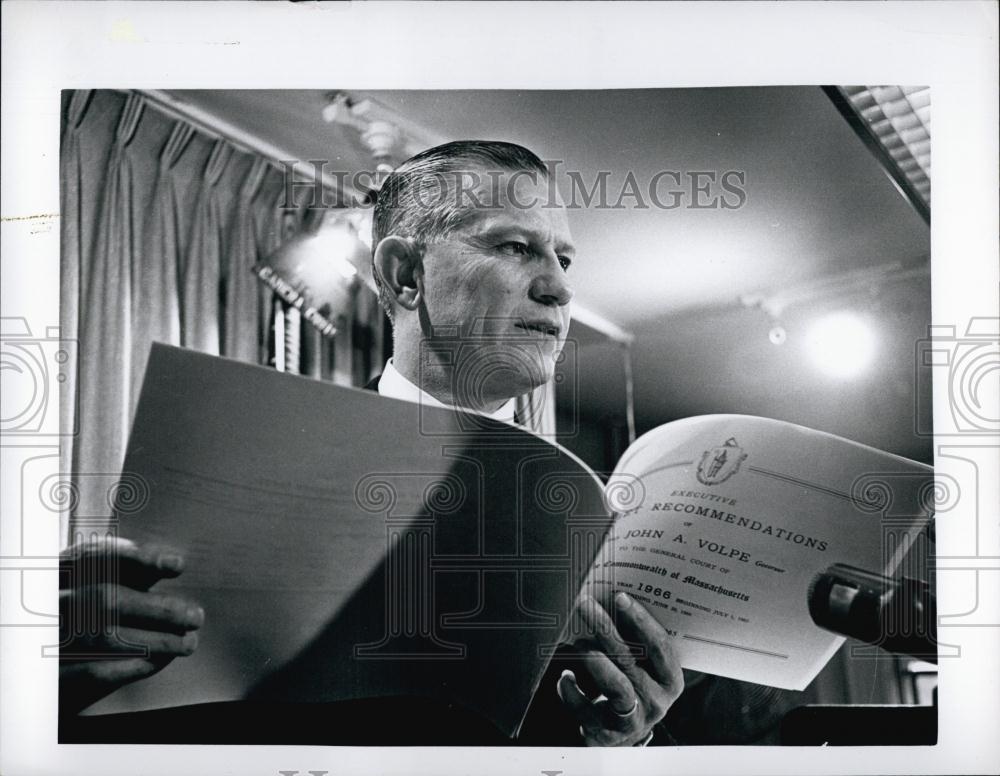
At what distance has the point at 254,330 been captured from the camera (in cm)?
107

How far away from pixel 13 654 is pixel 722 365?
911 millimetres

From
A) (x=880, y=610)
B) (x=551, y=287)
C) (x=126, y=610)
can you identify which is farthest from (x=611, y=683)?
(x=126, y=610)

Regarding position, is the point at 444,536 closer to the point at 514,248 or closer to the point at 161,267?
the point at 514,248

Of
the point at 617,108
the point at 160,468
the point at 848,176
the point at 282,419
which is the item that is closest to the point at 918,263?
the point at 848,176

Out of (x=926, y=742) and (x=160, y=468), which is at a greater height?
(x=160, y=468)

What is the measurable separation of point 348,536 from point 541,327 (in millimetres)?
334

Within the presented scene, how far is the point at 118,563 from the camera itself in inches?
41.7

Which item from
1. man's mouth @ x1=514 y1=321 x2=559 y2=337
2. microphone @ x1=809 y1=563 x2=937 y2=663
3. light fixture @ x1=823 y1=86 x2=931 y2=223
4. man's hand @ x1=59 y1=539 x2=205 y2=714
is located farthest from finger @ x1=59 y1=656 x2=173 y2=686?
light fixture @ x1=823 y1=86 x2=931 y2=223

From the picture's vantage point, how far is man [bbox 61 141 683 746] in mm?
1056

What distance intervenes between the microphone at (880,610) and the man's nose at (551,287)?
0.45 metres

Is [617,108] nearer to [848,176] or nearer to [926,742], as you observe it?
[848,176]

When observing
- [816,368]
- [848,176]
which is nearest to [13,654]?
[816,368]

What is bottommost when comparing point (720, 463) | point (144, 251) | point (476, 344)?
point (720, 463)

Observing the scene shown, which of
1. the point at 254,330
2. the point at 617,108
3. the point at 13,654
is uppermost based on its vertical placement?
the point at 617,108
